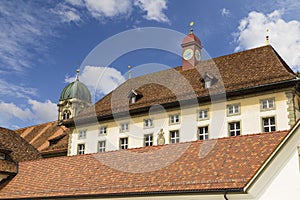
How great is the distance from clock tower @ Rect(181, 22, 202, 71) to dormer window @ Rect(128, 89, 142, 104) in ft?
19.5

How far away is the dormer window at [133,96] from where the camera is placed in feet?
120

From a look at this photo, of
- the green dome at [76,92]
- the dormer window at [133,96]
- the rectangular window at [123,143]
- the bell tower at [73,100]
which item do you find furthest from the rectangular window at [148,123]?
the green dome at [76,92]

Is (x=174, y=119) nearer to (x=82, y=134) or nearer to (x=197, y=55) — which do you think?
(x=82, y=134)

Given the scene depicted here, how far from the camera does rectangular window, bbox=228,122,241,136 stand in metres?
30.1

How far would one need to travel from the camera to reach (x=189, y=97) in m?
32.4

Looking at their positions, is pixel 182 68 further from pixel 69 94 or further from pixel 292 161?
pixel 69 94

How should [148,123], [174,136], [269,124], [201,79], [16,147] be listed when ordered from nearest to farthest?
[269,124], [16,147], [174,136], [201,79], [148,123]

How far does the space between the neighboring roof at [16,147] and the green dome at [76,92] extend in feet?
176

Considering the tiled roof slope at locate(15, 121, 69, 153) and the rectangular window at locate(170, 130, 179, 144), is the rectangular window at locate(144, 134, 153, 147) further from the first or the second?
the tiled roof slope at locate(15, 121, 69, 153)

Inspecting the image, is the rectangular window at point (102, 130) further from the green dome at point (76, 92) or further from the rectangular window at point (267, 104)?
the green dome at point (76, 92)

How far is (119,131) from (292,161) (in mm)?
24022

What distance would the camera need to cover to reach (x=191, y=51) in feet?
140

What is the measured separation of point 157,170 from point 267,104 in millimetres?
14035

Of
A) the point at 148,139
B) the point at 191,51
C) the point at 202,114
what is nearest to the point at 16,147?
the point at 148,139
